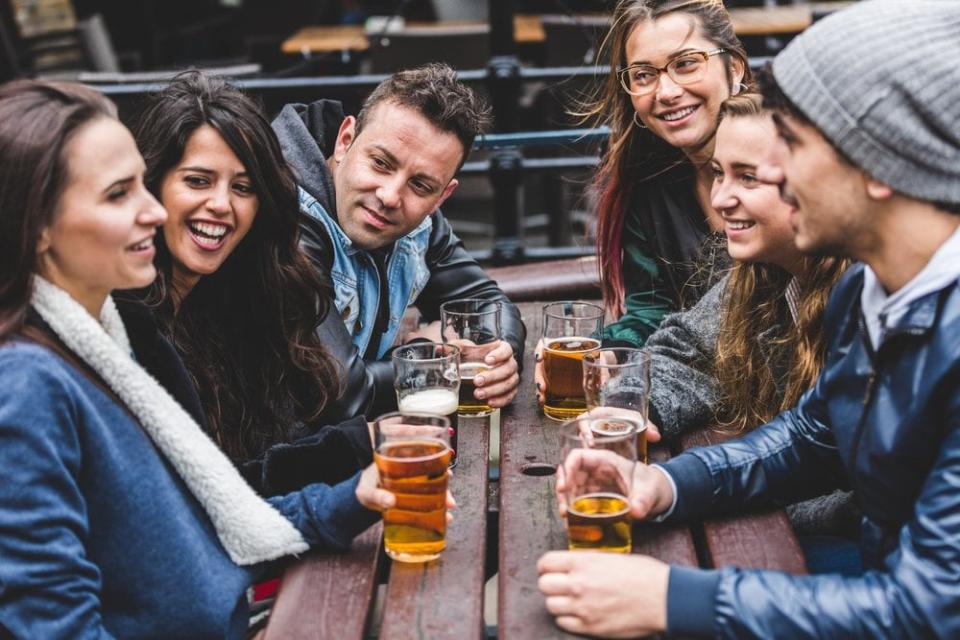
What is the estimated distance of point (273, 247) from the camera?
252 cm

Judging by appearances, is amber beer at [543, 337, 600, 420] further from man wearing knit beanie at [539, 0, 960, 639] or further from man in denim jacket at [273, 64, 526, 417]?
man wearing knit beanie at [539, 0, 960, 639]

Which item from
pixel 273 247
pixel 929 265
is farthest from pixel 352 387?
pixel 929 265

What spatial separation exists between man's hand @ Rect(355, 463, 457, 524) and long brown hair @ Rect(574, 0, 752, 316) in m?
1.51

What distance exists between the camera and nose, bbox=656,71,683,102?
2.91 metres

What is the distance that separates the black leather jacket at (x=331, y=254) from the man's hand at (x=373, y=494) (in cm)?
78

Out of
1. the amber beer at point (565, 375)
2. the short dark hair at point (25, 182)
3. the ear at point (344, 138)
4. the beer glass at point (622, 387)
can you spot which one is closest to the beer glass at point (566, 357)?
the amber beer at point (565, 375)

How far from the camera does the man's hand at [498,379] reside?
2.42 meters

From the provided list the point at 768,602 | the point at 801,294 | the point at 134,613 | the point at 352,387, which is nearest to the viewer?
the point at 768,602

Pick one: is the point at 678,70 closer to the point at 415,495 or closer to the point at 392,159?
the point at 392,159

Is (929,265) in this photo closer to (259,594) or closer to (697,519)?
(697,519)

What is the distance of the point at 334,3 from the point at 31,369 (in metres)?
8.83

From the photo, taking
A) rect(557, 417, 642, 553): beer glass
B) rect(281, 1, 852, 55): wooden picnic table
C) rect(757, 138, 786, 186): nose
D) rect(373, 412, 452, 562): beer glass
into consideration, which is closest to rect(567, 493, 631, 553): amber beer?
rect(557, 417, 642, 553): beer glass

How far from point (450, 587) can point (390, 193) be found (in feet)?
4.04

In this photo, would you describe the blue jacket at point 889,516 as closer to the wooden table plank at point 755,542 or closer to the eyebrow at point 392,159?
the wooden table plank at point 755,542
